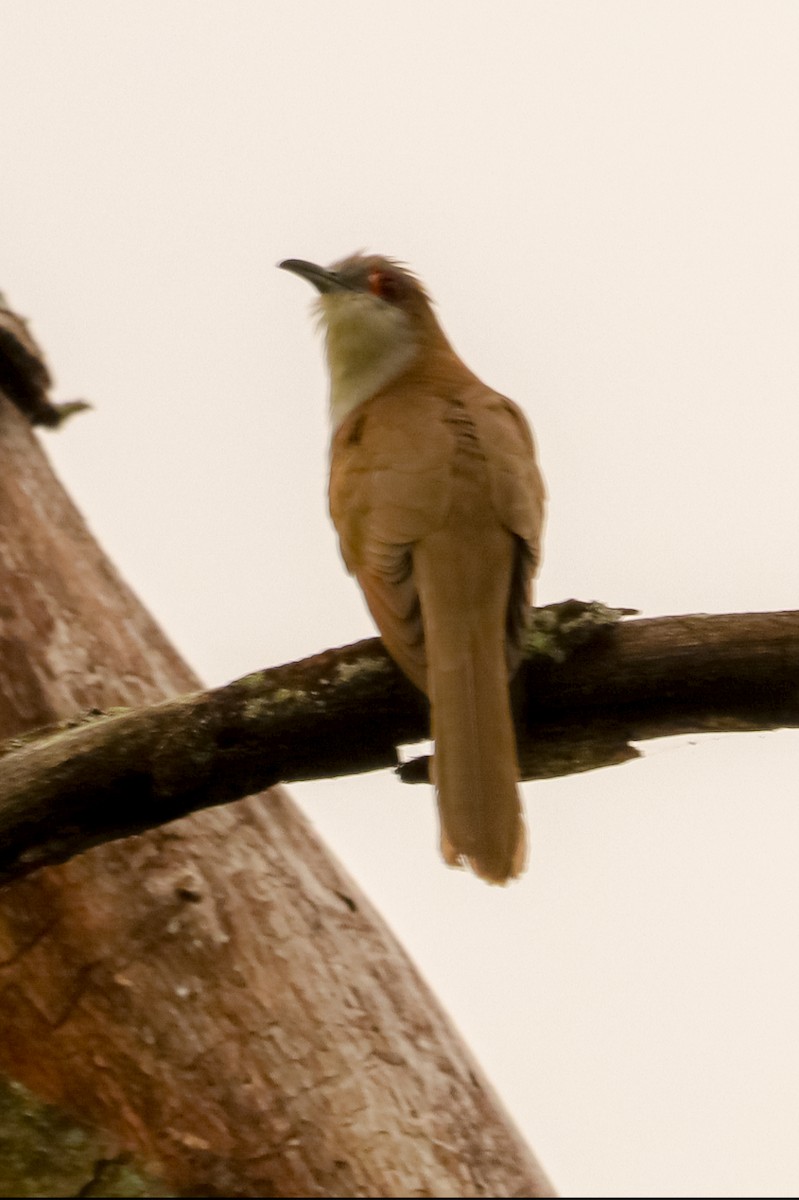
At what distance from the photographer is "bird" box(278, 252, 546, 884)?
120 inches

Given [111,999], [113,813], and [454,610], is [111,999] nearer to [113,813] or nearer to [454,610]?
[113,813]

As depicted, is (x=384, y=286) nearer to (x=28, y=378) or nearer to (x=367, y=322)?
(x=367, y=322)

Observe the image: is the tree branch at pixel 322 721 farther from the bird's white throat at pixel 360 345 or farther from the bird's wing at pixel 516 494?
the bird's white throat at pixel 360 345

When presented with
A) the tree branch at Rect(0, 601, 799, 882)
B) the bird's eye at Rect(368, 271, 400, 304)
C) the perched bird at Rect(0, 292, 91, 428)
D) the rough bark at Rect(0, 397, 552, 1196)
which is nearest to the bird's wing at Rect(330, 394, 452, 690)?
the tree branch at Rect(0, 601, 799, 882)

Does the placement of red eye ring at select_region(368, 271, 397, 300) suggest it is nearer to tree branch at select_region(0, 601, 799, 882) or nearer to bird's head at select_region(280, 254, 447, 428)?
bird's head at select_region(280, 254, 447, 428)

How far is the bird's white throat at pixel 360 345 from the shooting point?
187 inches

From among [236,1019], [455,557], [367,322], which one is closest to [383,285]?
[367,322]

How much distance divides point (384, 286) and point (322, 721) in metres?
2.57

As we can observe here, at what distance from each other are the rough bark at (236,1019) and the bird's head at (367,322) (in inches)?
57.0

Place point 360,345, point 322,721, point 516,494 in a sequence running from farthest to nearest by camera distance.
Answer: point 360,345
point 516,494
point 322,721

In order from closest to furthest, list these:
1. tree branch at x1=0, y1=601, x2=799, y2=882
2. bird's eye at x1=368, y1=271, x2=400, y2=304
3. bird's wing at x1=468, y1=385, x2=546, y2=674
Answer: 1. tree branch at x1=0, y1=601, x2=799, y2=882
2. bird's wing at x1=468, y1=385, x2=546, y2=674
3. bird's eye at x1=368, y1=271, x2=400, y2=304

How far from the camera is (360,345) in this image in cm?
492

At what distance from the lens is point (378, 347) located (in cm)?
491

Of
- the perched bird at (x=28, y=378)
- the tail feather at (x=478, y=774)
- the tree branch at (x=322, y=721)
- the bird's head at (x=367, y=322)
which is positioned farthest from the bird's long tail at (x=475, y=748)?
the perched bird at (x=28, y=378)
